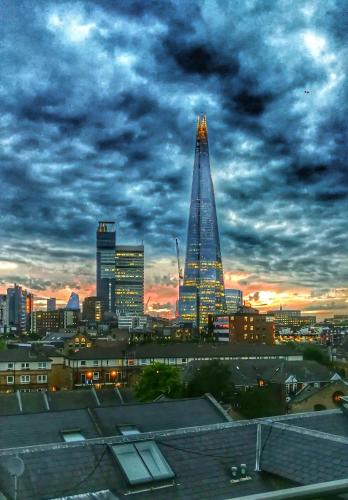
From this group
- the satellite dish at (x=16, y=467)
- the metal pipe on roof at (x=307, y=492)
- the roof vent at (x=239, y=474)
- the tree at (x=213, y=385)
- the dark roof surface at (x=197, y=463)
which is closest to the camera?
the metal pipe on roof at (x=307, y=492)

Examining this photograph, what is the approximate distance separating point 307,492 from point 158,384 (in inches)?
1880

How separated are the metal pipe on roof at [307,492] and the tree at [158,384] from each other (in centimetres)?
4638

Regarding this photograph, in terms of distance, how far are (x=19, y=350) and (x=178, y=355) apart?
90.8 ft

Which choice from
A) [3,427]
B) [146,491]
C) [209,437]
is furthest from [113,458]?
[3,427]

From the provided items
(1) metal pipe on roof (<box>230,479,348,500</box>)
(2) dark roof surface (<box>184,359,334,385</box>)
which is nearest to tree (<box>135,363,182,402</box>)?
(2) dark roof surface (<box>184,359,334,385</box>)

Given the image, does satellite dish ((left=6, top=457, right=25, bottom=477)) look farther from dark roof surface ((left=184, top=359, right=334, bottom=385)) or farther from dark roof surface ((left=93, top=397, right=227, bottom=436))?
dark roof surface ((left=184, top=359, right=334, bottom=385))

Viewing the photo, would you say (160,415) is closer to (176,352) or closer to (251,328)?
(176,352)

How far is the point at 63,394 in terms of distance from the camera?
149 feet

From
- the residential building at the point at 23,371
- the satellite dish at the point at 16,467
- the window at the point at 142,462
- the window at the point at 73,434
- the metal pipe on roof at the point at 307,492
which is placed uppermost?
the metal pipe on roof at the point at 307,492

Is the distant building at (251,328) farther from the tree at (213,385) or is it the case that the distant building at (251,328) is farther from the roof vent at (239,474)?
the roof vent at (239,474)

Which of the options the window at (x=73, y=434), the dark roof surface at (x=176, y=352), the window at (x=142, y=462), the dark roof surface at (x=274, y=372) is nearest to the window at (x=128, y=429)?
the window at (x=73, y=434)

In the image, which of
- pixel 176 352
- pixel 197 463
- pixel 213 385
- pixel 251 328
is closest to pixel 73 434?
pixel 197 463

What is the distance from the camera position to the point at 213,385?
49.2 m

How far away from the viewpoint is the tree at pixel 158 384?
160 feet
